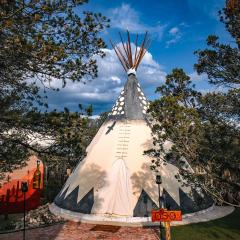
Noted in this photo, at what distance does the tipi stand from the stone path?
78 cm

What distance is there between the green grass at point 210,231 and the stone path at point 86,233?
3.34 ft

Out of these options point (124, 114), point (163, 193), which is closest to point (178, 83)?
point (163, 193)

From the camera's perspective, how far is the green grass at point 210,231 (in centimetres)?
1129

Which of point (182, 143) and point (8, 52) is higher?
point (8, 52)

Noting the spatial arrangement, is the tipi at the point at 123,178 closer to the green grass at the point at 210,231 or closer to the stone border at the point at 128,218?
the stone border at the point at 128,218

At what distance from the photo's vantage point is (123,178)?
14.2m

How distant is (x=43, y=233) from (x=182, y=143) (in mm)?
7160

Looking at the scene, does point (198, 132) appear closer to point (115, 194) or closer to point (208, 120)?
point (208, 120)

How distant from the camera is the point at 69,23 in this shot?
19.9 feet

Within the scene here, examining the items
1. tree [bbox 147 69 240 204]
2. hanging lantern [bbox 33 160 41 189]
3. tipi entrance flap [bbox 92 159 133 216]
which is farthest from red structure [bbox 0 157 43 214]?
tree [bbox 147 69 240 204]

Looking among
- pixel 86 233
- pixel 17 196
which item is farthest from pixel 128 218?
pixel 17 196

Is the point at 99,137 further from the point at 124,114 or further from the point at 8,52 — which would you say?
the point at 8,52

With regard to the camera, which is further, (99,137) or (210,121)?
(99,137)

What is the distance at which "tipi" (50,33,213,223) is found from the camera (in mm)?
13438
